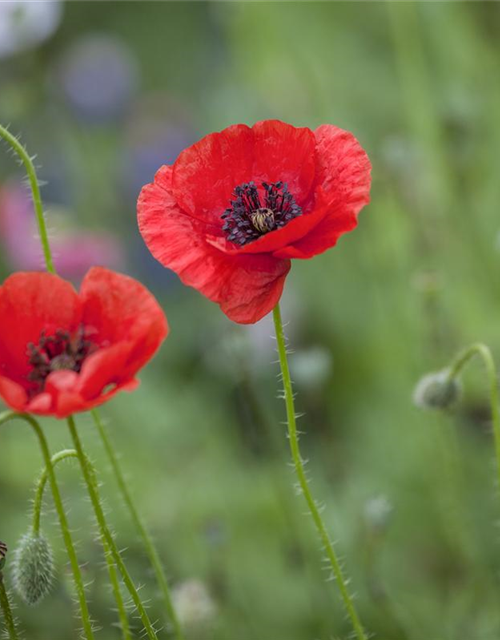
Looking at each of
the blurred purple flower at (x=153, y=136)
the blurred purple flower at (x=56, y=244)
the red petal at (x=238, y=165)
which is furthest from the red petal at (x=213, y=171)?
the blurred purple flower at (x=153, y=136)

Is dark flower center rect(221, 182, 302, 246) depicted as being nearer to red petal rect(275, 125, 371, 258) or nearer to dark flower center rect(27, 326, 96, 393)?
red petal rect(275, 125, 371, 258)

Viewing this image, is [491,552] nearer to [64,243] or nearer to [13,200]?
[64,243]

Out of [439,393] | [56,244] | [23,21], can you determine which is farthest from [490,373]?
[23,21]

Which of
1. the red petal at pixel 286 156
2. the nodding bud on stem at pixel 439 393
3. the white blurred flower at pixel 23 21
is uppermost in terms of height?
the white blurred flower at pixel 23 21

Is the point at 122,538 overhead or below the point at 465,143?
below

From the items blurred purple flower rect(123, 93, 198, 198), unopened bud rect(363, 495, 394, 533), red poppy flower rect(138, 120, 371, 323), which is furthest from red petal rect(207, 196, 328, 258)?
blurred purple flower rect(123, 93, 198, 198)

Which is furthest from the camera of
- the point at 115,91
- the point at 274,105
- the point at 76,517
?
the point at 115,91

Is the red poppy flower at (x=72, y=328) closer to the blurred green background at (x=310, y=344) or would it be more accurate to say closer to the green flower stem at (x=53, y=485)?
the green flower stem at (x=53, y=485)

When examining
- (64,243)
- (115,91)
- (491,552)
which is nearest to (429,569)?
(491,552)
